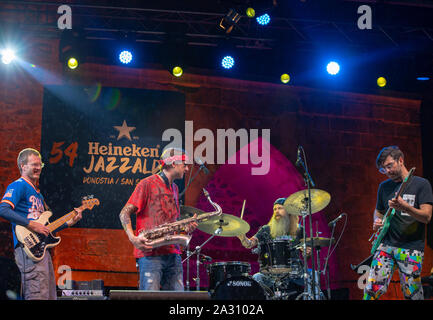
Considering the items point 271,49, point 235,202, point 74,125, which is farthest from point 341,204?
point 74,125

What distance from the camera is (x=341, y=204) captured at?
10430mm

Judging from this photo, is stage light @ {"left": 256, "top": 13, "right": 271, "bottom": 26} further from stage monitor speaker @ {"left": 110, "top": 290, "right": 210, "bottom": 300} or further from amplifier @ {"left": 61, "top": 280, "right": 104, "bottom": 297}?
stage monitor speaker @ {"left": 110, "top": 290, "right": 210, "bottom": 300}

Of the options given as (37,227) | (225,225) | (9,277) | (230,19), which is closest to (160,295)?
(37,227)

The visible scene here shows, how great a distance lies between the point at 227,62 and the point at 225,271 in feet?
13.1

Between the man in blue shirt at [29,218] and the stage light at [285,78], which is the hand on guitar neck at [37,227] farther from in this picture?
the stage light at [285,78]

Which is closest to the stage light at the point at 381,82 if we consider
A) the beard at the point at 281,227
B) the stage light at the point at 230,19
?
the stage light at the point at 230,19

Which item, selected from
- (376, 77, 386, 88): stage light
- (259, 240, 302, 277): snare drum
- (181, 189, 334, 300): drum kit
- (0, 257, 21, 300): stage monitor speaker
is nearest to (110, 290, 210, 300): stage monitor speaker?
(181, 189, 334, 300): drum kit

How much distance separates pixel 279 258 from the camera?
7527 mm

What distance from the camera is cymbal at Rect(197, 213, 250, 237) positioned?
7.38 meters

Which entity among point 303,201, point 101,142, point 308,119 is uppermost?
point 308,119

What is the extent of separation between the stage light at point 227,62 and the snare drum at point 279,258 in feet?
11.1

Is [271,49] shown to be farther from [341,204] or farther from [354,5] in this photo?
[341,204]

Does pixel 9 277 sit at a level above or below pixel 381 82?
below

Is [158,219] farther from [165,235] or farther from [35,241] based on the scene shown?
[35,241]
